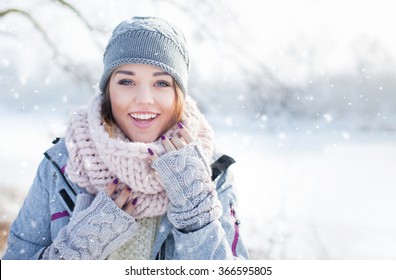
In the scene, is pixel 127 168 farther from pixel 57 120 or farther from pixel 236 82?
pixel 236 82

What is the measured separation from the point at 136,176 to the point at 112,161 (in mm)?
93

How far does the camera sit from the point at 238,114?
2654 millimetres

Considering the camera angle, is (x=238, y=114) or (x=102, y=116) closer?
(x=102, y=116)

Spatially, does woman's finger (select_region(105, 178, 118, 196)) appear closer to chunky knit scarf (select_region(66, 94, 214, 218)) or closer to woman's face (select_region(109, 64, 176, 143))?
chunky knit scarf (select_region(66, 94, 214, 218))

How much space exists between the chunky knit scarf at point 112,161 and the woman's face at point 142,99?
0.05m

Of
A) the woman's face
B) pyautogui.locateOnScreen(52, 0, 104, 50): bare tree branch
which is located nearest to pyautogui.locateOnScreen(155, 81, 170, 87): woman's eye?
the woman's face

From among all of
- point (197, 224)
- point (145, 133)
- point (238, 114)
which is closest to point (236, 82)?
point (238, 114)

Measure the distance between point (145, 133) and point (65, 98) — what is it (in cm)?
101

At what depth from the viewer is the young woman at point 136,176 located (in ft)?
4.79

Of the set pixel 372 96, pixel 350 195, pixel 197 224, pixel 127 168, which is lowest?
pixel 197 224

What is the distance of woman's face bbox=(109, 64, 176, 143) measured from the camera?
1.53 metres

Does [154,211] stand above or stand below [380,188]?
below

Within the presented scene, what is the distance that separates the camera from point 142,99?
4.93ft

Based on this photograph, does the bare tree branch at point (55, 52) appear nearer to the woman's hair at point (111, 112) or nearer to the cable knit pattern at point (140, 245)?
the woman's hair at point (111, 112)
